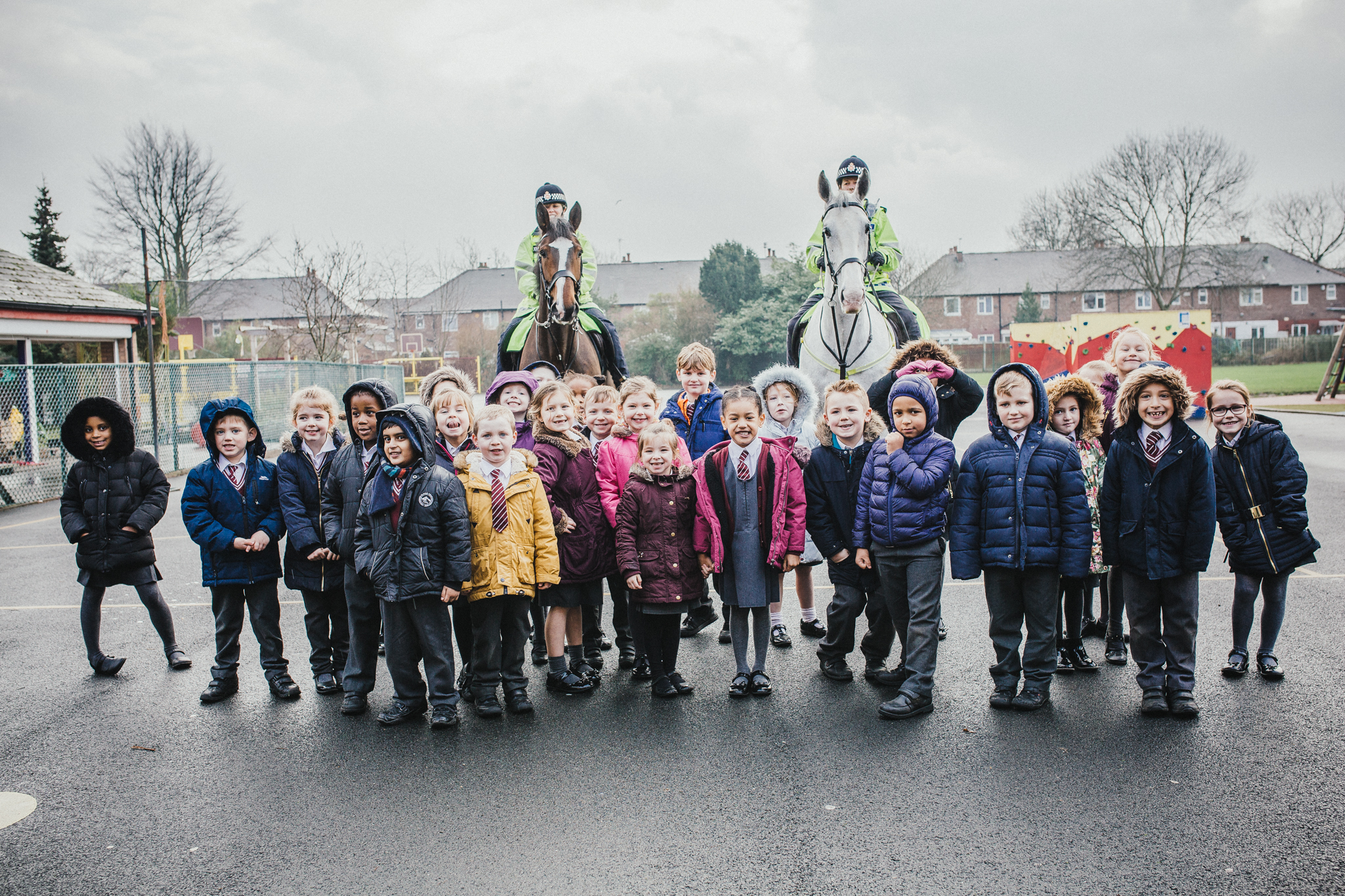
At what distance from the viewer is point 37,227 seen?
3155cm

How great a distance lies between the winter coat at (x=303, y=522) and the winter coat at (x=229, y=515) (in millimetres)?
94

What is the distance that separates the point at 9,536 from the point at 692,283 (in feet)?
213

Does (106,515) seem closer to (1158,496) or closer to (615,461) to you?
(615,461)

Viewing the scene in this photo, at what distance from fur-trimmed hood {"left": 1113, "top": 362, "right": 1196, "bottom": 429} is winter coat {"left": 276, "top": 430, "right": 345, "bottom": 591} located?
168 inches

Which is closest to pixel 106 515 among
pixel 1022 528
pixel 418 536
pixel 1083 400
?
pixel 418 536

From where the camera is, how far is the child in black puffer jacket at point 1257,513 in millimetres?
4758

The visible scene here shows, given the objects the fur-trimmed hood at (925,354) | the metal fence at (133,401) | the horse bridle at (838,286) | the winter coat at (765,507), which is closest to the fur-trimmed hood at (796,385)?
the fur-trimmed hood at (925,354)

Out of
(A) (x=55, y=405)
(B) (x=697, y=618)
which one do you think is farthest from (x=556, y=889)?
(A) (x=55, y=405)

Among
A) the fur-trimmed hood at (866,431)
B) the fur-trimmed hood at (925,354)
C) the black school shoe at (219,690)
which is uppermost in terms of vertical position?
the fur-trimmed hood at (925,354)

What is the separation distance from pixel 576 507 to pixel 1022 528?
2353mm

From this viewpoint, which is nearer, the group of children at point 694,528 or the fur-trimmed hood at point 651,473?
the group of children at point 694,528

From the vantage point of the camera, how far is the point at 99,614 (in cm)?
545

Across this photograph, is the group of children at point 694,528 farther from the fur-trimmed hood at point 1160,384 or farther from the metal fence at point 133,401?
the metal fence at point 133,401

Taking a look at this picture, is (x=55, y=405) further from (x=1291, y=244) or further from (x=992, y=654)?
(x=1291, y=244)
